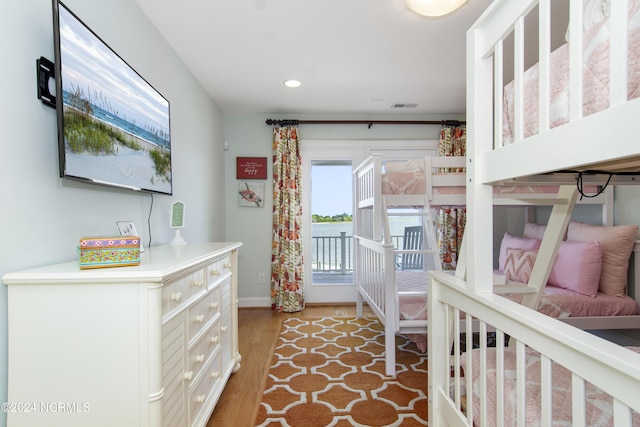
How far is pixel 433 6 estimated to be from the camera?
1735 millimetres

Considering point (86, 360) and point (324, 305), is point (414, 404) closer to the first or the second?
point (86, 360)

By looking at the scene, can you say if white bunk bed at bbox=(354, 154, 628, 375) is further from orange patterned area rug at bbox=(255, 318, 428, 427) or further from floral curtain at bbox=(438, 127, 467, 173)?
floral curtain at bbox=(438, 127, 467, 173)

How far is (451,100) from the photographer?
351 cm

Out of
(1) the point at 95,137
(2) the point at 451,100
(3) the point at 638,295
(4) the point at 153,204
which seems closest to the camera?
(1) the point at 95,137

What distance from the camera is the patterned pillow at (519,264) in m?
2.66

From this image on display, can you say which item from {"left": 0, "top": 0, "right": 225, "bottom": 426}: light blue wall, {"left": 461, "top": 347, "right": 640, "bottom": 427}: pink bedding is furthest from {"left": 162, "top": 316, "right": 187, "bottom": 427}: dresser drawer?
{"left": 461, "top": 347, "right": 640, "bottom": 427}: pink bedding

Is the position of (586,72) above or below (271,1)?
below

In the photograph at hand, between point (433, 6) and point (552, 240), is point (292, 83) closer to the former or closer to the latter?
point (433, 6)

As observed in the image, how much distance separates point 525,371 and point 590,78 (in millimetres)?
721

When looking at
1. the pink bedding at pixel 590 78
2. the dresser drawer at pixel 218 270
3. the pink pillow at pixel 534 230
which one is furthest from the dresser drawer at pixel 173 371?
the pink pillow at pixel 534 230

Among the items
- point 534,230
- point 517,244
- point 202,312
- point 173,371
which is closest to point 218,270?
point 202,312

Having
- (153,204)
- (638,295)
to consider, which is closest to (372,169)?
(153,204)

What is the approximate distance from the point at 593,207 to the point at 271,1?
2.95m

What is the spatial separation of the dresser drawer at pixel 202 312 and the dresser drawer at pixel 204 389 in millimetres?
234
